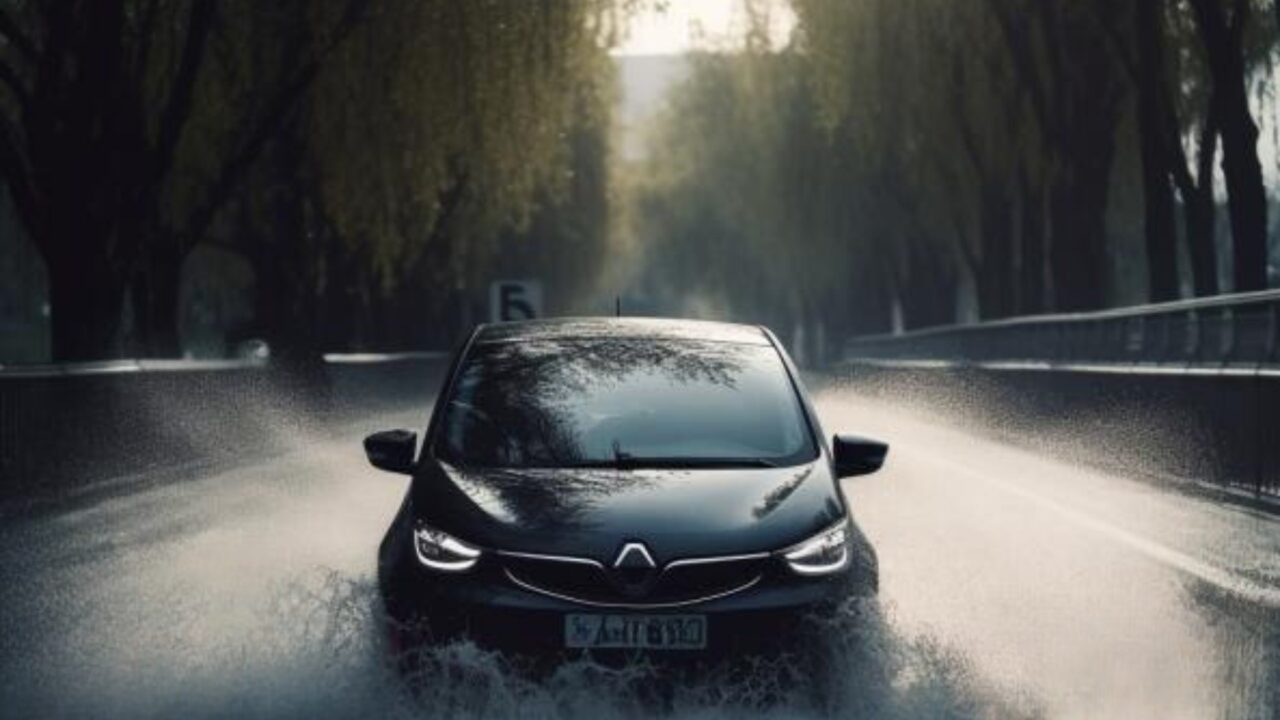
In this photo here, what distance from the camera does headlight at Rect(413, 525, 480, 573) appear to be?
6926 mm

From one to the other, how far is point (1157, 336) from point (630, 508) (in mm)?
14929

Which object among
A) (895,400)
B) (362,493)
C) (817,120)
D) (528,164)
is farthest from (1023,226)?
(362,493)

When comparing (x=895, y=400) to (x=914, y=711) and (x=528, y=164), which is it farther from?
(x=914, y=711)

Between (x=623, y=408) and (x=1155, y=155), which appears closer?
(x=623, y=408)

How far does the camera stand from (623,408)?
820 centimetres

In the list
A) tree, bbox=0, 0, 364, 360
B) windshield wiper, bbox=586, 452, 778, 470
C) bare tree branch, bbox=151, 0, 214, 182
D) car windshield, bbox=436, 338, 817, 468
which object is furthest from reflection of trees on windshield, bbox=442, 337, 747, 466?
bare tree branch, bbox=151, 0, 214, 182

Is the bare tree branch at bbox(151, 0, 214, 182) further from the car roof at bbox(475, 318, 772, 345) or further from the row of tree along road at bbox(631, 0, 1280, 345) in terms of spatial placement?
the car roof at bbox(475, 318, 772, 345)

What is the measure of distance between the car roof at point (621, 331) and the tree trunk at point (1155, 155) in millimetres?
20439

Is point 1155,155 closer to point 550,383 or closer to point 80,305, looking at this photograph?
point 80,305

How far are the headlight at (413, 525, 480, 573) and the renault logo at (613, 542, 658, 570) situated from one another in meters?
0.46

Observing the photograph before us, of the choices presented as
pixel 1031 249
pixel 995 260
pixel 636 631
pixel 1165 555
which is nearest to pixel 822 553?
pixel 636 631

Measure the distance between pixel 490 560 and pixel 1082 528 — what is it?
8.04m

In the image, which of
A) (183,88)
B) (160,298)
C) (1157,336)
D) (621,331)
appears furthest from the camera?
(160,298)

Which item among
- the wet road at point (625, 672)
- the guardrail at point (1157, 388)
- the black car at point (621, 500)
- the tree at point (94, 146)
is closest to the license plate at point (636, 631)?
the black car at point (621, 500)
